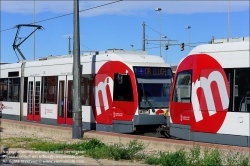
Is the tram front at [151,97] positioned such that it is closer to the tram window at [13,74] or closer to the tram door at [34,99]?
the tram door at [34,99]

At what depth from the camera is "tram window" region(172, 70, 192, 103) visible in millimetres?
15312

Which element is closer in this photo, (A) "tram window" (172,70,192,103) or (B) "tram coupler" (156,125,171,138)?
(A) "tram window" (172,70,192,103)

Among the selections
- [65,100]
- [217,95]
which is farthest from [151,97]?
[65,100]

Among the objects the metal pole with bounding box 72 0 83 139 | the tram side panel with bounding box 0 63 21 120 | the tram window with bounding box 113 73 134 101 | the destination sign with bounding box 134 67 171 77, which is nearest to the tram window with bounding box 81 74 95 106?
the tram window with bounding box 113 73 134 101

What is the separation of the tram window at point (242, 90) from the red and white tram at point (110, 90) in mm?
5268

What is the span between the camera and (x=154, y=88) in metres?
18.8

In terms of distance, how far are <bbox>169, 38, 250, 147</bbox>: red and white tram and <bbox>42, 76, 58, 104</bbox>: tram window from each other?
943 centimetres

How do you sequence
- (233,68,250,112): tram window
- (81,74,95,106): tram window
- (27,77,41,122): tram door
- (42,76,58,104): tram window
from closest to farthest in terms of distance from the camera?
(233,68,250,112): tram window → (81,74,95,106): tram window → (42,76,58,104): tram window → (27,77,41,122): tram door

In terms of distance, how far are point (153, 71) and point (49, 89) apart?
7.24 meters

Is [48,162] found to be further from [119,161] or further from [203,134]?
[203,134]

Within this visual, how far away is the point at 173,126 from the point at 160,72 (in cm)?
388

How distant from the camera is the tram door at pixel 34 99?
25094mm

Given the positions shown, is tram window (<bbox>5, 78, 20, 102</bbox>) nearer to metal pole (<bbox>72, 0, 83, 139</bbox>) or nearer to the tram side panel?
the tram side panel

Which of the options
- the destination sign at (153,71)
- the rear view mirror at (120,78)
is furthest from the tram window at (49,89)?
the destination sign at (153,71)
